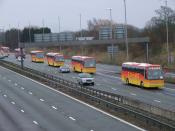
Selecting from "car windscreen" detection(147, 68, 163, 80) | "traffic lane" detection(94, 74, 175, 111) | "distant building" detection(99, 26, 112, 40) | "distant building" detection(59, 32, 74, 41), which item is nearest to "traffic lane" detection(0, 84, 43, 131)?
"traffic lane" detection(94, 74, 175, 111)

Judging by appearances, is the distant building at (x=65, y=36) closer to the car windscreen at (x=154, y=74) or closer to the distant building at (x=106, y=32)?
the distant building at (x=106, y=32)

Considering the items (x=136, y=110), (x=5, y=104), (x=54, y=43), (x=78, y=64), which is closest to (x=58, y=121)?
(x=136, y=110)

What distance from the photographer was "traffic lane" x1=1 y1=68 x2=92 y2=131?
32.6 m

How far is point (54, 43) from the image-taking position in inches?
5113

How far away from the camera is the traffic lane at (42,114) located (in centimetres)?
3259

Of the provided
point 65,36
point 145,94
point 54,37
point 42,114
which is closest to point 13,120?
point 42,114

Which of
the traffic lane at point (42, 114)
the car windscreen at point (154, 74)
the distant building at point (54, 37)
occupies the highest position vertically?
the distant building at point (54, 37)

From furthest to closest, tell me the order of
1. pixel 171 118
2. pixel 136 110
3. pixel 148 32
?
pixel 148 32 < pixel 136 110 < pixel 171 118

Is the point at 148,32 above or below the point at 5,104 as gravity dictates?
above

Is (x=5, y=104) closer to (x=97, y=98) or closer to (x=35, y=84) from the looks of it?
(x=97, y=98)

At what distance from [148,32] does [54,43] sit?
24952mm

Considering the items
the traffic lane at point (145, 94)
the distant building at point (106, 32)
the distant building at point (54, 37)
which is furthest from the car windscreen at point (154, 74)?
the distant building at point (54, 37)

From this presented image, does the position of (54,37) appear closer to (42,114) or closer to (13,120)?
(42,114)

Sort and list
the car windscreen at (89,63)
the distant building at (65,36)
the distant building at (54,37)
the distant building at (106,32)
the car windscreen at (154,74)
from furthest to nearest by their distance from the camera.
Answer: the distant building at (54,37)
the distant building at (65,36)
the distant building at (106,32)
the car windscreen at (89,63)
the car windscreen at (154,74)
